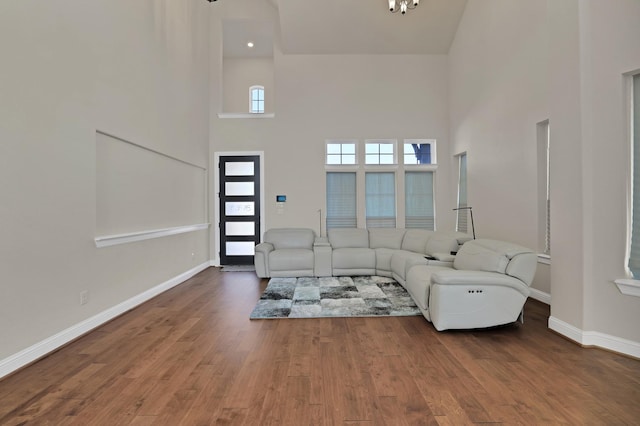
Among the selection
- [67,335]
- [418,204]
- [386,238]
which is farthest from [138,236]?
[418,204]

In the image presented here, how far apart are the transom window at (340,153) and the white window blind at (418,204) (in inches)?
50.1

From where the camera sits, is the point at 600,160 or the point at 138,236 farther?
the point at 138,236

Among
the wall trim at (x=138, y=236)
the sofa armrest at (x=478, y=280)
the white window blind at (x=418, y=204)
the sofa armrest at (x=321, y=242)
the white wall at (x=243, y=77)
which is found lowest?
the sofa armrest at (x=478, y=280)

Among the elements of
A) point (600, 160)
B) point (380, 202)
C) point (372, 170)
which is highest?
point (372, 170)

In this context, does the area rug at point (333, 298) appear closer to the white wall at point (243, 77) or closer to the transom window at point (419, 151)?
the transom window at point (419, 151)

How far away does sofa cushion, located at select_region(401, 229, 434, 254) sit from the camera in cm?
559

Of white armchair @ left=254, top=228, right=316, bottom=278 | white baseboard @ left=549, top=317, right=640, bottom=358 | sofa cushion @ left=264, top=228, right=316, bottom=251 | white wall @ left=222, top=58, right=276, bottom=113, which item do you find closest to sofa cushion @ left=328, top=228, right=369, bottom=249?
sofa cushion @ left=264, top=228, right=316, bottom=251

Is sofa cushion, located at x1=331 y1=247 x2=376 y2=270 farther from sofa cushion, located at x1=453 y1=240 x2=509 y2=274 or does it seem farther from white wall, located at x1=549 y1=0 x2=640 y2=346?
white wall, located at x1=549 y1=0 x2=640 y2=346

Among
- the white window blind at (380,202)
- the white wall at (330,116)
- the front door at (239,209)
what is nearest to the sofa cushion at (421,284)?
the white window blind at (380,202)

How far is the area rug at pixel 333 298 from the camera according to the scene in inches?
146

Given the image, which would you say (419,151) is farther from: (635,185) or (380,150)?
(635,185)

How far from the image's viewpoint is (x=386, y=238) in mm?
6184

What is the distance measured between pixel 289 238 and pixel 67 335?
3867 mm

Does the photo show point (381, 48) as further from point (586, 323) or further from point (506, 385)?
point (506, 385)
